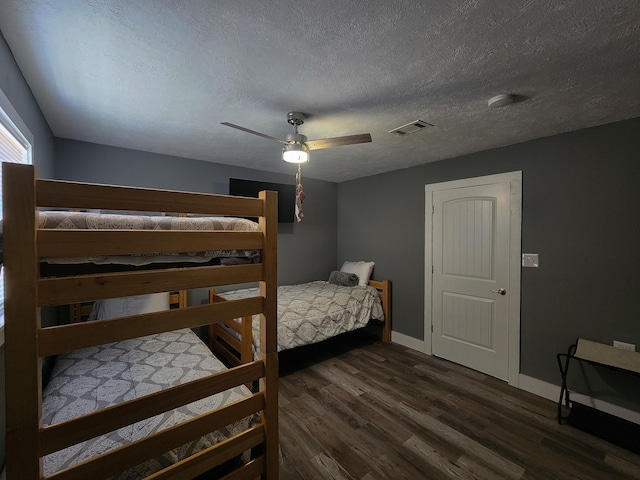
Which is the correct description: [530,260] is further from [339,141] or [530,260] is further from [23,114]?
[23,114]

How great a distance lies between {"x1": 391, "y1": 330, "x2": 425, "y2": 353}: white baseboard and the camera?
345 cm

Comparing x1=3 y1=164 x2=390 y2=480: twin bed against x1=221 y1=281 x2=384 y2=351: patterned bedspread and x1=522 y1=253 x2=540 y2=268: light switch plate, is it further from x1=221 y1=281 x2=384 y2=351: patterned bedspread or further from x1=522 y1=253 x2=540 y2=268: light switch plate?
x1=522 y1=253 x2=540 y2=268: light switch plate

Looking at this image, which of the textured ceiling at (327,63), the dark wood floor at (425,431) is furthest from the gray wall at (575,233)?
the dark wood floor at (425,431)

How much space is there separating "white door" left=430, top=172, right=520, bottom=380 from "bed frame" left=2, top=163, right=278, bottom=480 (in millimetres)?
2561

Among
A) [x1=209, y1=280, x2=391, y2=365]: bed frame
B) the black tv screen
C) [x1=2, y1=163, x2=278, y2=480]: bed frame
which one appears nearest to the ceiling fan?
[x1=2, y1=163, x2=278, y2=480]: bed frame

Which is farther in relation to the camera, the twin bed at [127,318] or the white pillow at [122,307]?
the white pillow at [122,307]

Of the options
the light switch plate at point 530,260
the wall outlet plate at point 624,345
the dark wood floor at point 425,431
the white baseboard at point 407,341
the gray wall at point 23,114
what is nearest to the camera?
the gray wall at point 23,114

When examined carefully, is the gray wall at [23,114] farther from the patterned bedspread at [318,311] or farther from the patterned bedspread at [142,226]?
the patterned bedspread at [318,311]

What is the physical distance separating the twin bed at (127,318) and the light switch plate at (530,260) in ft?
8.49

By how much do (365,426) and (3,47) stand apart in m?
3.03

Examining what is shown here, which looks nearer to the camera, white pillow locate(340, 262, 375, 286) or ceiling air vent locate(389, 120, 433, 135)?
ceiling air vent locate(389, 120, 433, 135)

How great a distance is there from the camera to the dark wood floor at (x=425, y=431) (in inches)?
66.1

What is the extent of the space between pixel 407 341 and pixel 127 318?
11.2 ft

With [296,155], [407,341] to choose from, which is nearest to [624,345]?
[407,341]
